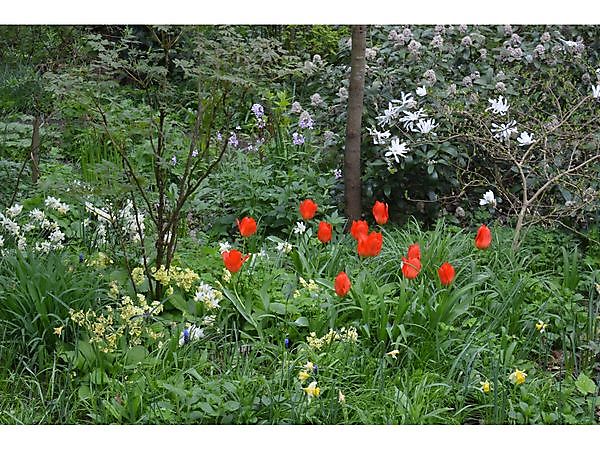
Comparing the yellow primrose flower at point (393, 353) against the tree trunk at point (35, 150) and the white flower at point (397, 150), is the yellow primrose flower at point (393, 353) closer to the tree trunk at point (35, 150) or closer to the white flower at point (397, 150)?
the white flower at point (397, 150)

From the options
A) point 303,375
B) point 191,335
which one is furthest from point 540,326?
point 191,335

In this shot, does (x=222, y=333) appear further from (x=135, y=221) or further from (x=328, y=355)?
(x=135, y=221)

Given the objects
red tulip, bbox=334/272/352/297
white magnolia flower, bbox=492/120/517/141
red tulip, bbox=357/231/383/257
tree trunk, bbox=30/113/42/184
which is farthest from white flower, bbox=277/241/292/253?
tree trunk, bbox=30/113/42/184

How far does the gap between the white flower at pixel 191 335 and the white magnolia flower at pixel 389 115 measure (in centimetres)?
176

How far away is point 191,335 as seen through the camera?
3158 millimetres

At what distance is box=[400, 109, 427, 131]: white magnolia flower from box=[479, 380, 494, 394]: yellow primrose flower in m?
1.70

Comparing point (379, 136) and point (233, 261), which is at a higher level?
point (379, 136)

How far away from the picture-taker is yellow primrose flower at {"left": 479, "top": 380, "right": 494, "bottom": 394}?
9.36 ft

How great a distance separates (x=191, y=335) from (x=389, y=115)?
1.81 metres

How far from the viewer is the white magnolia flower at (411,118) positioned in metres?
4.33

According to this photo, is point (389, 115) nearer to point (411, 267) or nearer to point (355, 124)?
point (355, 124)

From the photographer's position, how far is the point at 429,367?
3176 mm

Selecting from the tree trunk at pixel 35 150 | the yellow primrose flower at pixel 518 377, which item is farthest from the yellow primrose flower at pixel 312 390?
the tree trunk at pixel 35 150

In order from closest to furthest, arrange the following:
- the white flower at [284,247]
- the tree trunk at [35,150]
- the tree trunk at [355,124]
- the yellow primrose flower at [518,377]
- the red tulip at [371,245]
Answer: the yellow primrose flower at [518,377], the red tulip at [371,245], the white flower at [284,247], the tree trunk at [355,124], the tree trunk at [35,150]
